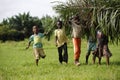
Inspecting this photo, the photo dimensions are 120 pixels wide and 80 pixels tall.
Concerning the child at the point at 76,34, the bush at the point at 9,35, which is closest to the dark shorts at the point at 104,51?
the child at the point at 76,34

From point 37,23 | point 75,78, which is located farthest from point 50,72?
point 37,23

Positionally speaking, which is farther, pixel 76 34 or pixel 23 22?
pixel 23 22

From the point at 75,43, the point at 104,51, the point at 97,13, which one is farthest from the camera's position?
the point at 75,43

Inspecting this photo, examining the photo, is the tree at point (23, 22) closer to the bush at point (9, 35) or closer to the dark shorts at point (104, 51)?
the bush at point (9, 35)

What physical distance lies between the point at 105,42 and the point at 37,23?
56.9 metres

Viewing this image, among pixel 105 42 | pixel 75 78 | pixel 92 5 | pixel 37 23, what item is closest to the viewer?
pixel 75 78

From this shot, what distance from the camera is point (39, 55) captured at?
13.5 metres

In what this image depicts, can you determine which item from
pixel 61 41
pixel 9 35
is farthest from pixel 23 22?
pixel 61 41

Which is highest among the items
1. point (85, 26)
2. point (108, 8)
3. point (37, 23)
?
point (108, 8)

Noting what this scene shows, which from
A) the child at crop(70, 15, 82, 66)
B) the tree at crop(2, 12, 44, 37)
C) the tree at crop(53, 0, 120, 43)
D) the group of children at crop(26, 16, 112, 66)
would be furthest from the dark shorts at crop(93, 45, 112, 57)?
the tree at crop(2, 12, 44, 37)

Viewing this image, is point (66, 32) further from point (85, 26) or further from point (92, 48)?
point (85, 26)

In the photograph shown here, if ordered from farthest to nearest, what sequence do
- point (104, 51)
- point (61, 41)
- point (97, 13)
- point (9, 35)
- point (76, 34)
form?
1. point (9, 35)
2. point (61, 41)
3. point (76, 34)
4. point (104, 51)
5. point (97, 13)

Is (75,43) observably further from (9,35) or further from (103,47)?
(9,35)

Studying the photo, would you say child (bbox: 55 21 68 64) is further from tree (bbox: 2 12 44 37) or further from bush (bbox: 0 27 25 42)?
tree (bbox: 2 12 44 37)
